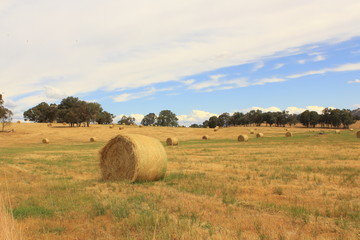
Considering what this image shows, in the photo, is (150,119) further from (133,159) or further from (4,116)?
(133,159)

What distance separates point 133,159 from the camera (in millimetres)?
13711

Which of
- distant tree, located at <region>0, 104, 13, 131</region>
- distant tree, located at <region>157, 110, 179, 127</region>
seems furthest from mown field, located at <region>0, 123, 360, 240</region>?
distant tree, located at <region>157, 110, 179, 127</region>

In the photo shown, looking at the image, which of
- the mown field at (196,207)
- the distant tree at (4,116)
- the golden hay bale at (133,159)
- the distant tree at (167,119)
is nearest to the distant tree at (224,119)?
the distant tree at (167,119)

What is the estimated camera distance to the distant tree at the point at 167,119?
15600cm

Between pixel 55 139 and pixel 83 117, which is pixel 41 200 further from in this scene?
pixel 83 117

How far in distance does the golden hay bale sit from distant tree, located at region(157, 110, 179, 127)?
5518 inches

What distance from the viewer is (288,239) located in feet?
19.8

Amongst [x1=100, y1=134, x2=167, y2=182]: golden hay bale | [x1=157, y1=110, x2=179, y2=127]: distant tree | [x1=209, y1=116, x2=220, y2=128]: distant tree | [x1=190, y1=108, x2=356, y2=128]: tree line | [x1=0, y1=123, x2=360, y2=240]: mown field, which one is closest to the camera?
[x1=0, y1=123, x2=360, y2=240]: mown field

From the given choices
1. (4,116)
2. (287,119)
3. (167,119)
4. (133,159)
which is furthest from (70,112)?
(287,119)

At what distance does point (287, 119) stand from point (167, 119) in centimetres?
5526

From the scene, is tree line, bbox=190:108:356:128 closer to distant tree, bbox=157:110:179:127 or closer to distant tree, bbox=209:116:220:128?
distant tree, bbox=209:116:220:128

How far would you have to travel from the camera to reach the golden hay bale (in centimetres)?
1355

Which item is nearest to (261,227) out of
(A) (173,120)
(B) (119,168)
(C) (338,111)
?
(B) (119,168)

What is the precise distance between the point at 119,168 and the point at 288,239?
31.9 feet
